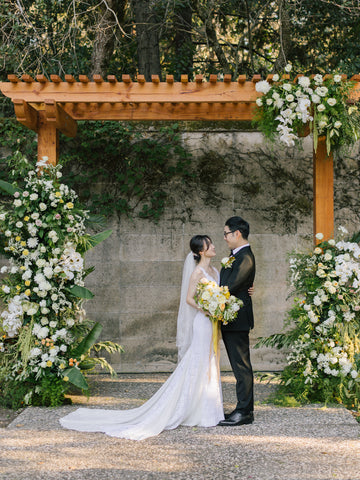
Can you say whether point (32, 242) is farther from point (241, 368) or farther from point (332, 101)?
point (332, 101)

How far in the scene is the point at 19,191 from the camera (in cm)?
528

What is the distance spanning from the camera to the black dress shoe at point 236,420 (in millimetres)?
4543

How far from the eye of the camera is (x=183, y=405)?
458 centimetres

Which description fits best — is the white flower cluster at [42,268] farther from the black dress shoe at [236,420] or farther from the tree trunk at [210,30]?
the tree trunk at [210,30]

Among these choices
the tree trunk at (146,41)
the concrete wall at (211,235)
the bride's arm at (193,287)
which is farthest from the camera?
the tree trunk at (146,41)

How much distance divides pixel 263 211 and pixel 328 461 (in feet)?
12.6

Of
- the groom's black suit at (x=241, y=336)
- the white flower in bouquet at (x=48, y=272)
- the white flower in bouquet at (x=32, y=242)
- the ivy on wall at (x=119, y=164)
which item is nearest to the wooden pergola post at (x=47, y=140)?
the white flower in bouquet at (x=32, y=242)

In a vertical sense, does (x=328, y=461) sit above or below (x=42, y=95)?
below

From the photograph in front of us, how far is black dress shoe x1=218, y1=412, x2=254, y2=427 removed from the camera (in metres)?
4.54

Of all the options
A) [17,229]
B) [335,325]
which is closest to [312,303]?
[335,325]

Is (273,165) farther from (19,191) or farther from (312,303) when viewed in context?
(19,191)

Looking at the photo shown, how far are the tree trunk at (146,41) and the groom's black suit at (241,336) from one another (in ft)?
16.2

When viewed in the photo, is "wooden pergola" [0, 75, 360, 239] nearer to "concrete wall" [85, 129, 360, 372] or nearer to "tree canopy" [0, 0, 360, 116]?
"concrete wall" [85, 129, 360, 372]

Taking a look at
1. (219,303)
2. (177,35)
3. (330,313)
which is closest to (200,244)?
(219,303)
